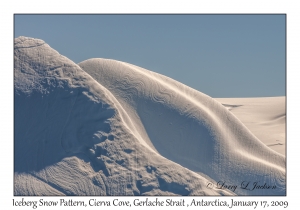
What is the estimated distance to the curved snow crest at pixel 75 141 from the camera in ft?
55.3

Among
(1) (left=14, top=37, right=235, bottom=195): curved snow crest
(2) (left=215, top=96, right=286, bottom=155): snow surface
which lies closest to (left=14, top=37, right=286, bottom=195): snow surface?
(1) (left=14, top=37, right=235, bottom=195): curved snow crest

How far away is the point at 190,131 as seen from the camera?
770 inches

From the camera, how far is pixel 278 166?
64.0 feet

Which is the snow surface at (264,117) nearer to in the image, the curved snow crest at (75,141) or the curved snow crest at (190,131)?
the curved snow crest at (190,131)

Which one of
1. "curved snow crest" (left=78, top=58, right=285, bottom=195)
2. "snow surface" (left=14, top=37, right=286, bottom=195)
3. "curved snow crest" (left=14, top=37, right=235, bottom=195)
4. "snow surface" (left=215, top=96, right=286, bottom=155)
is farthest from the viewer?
"snow surface" (left=215, top=96, right=286, bottom=155)

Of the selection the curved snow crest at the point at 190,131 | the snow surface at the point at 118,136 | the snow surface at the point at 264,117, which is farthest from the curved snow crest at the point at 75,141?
the snow surface at the point at 264,117

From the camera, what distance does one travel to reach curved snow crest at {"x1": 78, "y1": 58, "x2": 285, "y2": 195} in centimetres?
1891

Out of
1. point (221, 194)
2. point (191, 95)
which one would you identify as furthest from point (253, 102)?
point (221, 194)

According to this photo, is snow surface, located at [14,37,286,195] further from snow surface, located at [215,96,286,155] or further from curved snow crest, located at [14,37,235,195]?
snow surface, located at [215,96,286,155]

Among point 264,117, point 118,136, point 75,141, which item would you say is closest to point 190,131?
point 118,136

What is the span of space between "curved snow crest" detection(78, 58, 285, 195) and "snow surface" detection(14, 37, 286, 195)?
4 cm

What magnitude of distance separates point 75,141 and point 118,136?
1523mm

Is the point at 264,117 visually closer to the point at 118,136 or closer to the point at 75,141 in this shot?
the point at 118,136

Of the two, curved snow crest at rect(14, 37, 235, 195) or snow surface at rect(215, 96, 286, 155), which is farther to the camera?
snow surface at rect(215, 96, 286, 155)
